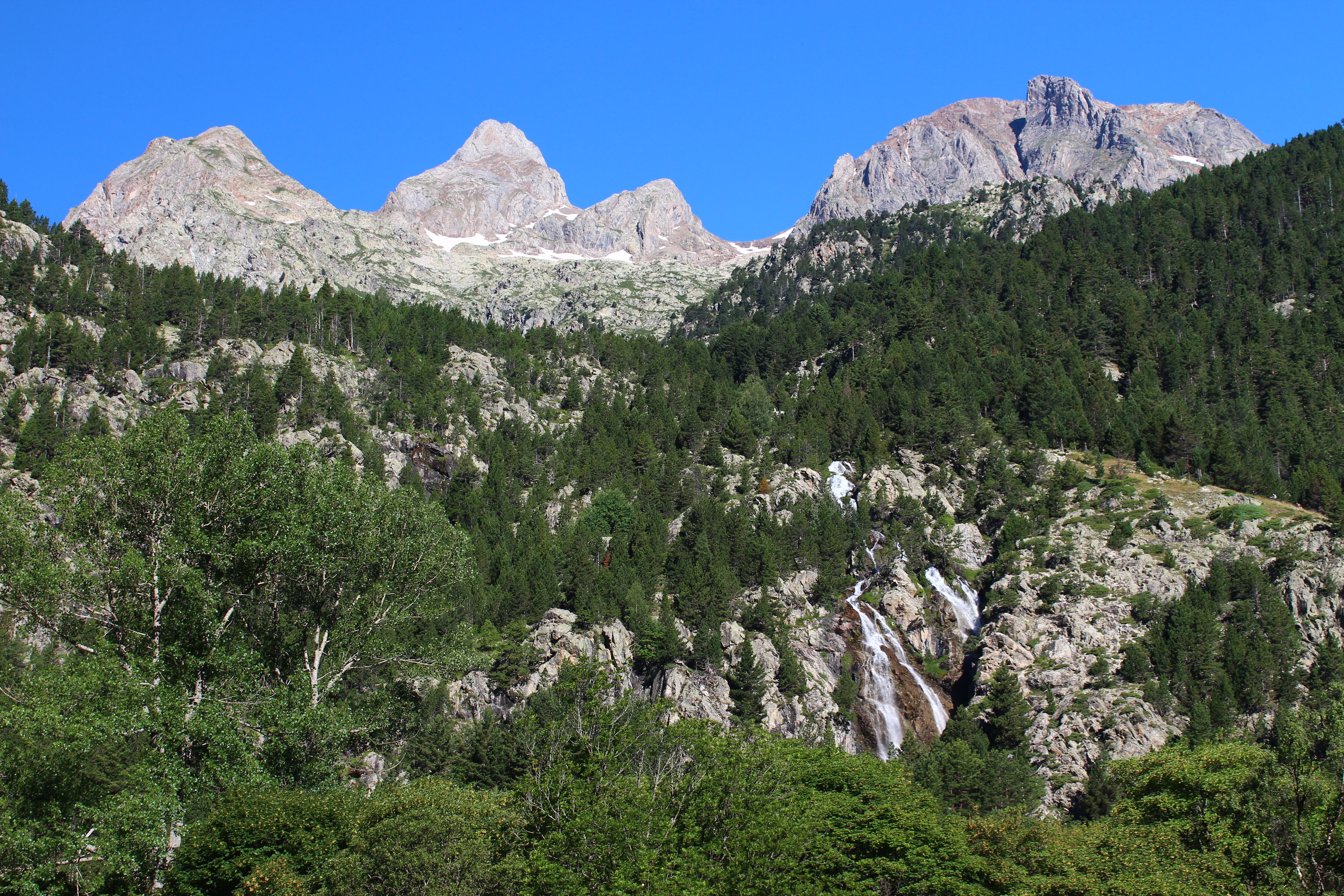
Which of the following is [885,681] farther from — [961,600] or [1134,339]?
[1134,339]

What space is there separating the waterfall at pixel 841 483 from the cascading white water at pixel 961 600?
1619cm

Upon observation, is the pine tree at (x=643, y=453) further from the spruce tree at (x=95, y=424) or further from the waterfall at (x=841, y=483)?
the spruce tree at (x=95, y=424)

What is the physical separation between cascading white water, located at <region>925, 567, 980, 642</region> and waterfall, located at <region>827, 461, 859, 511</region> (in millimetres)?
16191

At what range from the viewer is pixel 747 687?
85.6m

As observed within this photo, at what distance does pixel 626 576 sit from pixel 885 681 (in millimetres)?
31409

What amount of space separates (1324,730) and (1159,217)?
7345 inches

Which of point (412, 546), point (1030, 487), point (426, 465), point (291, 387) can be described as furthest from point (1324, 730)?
point (291, 387)

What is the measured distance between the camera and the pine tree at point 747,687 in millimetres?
83125

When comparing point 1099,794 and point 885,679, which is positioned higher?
point 885,679

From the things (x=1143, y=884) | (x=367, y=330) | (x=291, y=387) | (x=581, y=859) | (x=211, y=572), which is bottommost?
(x=1143, y=884)

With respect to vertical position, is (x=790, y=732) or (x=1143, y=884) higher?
(x=790, y=732)

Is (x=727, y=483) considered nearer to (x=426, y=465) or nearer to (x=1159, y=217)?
(x=426, y=465)

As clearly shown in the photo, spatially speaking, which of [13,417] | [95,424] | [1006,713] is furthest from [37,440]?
[1006,713]

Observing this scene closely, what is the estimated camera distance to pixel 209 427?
39031 millimetres
